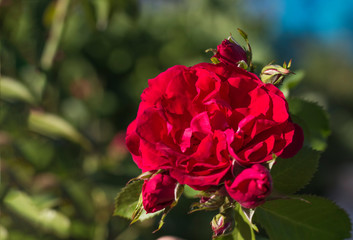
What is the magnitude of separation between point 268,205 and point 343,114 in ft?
12.4

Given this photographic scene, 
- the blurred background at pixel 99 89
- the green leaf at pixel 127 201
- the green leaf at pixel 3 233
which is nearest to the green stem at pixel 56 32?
the blurred background at pixel 99 89

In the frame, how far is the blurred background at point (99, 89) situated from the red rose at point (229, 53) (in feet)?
0.43

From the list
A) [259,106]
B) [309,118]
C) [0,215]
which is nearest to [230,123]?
[259,106]

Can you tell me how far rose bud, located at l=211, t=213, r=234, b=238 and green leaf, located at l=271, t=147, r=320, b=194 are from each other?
104mm

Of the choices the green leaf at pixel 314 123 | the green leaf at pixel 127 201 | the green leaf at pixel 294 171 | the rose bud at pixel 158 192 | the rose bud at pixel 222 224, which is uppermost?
the green leaf at pixel 314 123

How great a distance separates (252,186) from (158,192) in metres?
0.10

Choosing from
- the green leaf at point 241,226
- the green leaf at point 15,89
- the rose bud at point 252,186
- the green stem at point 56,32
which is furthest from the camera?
the green stem at point 56,32

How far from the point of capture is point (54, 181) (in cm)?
134

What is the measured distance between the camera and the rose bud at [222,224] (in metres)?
0.49

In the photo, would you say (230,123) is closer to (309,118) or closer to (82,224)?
(309,118)

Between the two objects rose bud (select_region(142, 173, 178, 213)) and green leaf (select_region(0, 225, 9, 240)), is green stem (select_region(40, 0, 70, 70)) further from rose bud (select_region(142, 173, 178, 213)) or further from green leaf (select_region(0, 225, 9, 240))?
rose bud (select_region(142, 173, 178, 213))

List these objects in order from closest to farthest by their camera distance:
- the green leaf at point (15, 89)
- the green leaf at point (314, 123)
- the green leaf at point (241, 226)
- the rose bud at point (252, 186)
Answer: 1. the rose bud at point (252, 186)
2. the green leaf at point (241, 226)
3. the green leaf at point (314, 123)
4. the green leaf at point (15, 89)

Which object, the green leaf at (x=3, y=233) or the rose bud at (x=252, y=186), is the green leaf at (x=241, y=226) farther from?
the green leaf at (x=3, y=233)

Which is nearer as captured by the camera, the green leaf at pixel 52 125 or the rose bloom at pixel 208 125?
the rose bloom at pixel 208 125
